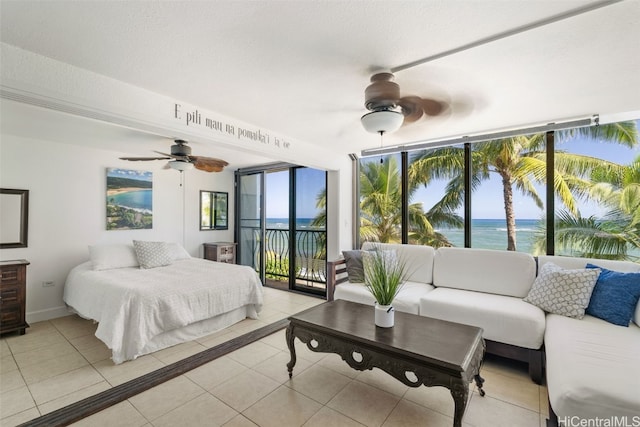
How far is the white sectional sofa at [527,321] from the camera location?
1435 millimetres

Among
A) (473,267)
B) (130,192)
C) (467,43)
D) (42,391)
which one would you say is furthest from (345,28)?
(130,192)

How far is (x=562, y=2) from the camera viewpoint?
1.36 meters

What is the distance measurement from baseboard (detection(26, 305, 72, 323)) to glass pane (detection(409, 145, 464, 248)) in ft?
16.6

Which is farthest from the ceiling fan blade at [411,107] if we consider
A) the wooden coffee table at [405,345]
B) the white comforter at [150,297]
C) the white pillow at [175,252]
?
the white pillow at [175,252]

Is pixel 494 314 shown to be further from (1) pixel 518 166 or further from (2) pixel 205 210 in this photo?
(2) pixel 205 210

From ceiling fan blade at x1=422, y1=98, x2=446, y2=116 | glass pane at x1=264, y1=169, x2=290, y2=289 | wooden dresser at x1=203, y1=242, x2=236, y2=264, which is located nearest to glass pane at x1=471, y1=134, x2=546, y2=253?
ceiling fan blade at x1=422, y1=98, x2=446, y2=116

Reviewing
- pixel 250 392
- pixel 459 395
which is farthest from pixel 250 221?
pixel 459 395

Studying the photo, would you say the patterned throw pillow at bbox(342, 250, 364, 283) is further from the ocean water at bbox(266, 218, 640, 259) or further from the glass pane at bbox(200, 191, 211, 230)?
the glass pane at bbox(200, 191, 211, 230)

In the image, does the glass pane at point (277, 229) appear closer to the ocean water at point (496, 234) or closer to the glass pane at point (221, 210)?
the glass pane at point (221, 210)

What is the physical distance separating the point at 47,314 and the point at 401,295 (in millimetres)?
4466

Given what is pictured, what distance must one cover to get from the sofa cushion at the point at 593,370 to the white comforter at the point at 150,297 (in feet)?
9.75

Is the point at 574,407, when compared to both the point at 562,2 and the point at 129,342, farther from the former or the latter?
the point at 129,342

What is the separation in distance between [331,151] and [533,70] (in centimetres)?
265

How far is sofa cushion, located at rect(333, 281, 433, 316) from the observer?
2.87 m
